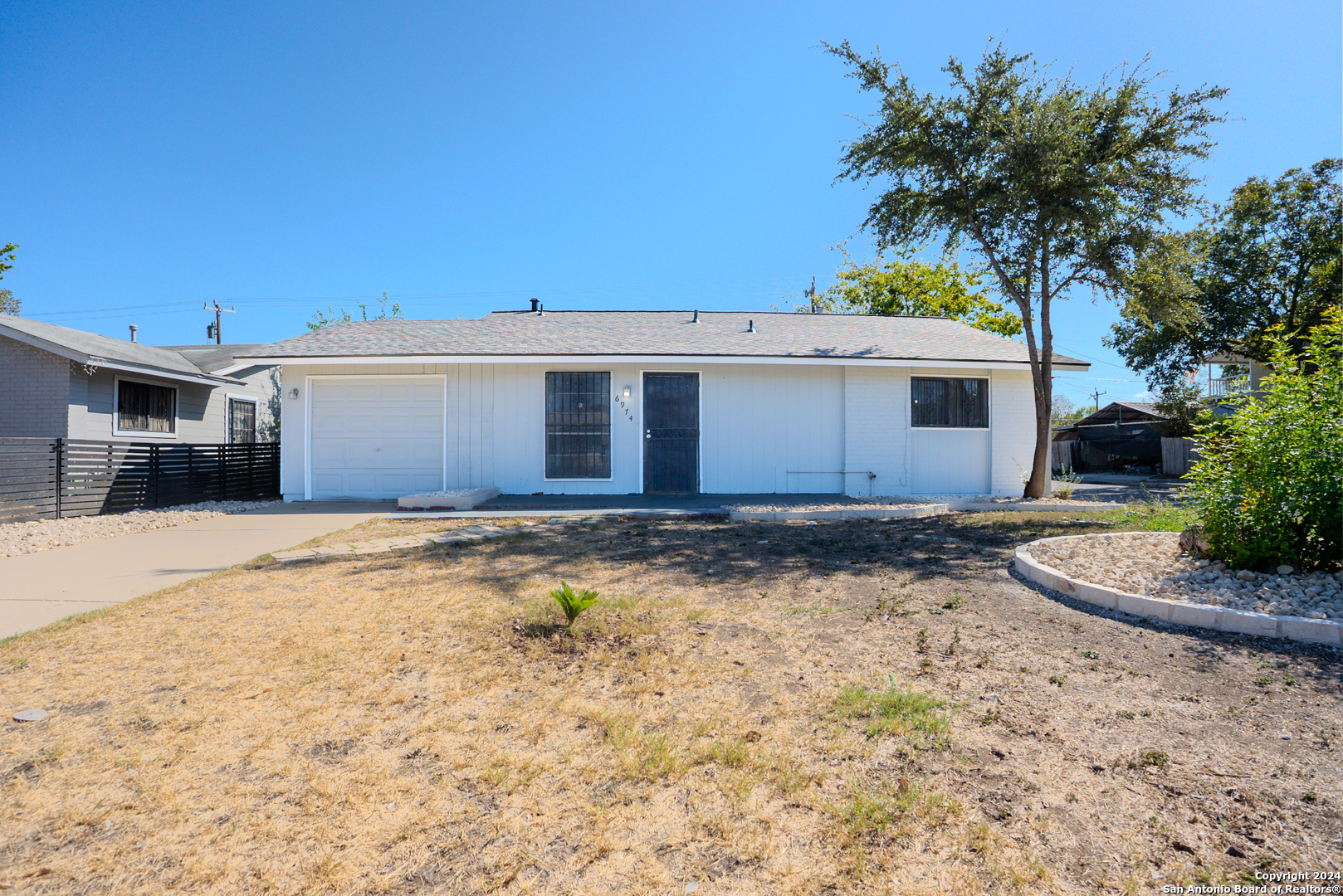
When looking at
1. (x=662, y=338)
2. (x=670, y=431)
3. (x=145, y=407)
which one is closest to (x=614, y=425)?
(x=670, y=431)

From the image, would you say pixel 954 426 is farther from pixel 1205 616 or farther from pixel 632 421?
pixel 1205 616

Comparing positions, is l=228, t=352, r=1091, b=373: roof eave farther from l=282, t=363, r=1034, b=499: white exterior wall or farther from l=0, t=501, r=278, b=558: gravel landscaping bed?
l=0, t=501, r=278, b=558: gravel landscaping bed

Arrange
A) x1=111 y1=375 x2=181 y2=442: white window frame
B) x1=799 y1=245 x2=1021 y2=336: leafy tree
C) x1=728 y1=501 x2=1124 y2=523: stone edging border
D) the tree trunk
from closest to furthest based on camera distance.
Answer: x1=728 y1=501 x2=1124 y2=523: stone edging border
the tree trunk
x1=111 y1=375 x2=181 y2=442: white window frame
x1=799 y1=245 x2=1021 y2=336: leafy tree

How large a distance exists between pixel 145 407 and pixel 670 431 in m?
11.8

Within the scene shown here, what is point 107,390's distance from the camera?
12.3 m

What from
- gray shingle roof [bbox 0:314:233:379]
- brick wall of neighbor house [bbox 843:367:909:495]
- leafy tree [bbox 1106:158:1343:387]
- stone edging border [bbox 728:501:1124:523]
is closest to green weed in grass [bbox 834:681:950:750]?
stone edging border [bbox 728:501:1124:523]

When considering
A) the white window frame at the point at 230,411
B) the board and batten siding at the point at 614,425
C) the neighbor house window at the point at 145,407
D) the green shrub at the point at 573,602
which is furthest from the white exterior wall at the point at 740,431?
the green shrub at the point at 573,602

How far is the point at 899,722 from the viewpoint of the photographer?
247cm

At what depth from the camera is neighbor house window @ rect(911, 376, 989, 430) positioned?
11.6 metres

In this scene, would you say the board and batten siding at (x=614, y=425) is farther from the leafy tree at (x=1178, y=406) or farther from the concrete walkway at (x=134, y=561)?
the leafy tree at (x=1178, y=406)

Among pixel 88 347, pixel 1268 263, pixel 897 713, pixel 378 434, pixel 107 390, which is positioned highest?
pixel 1268 263

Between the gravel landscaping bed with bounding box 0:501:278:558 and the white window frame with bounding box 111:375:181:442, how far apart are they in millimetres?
3459

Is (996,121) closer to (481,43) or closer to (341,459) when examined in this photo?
(481,43)

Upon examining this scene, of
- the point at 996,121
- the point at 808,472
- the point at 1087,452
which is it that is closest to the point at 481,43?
the point at 996,121
